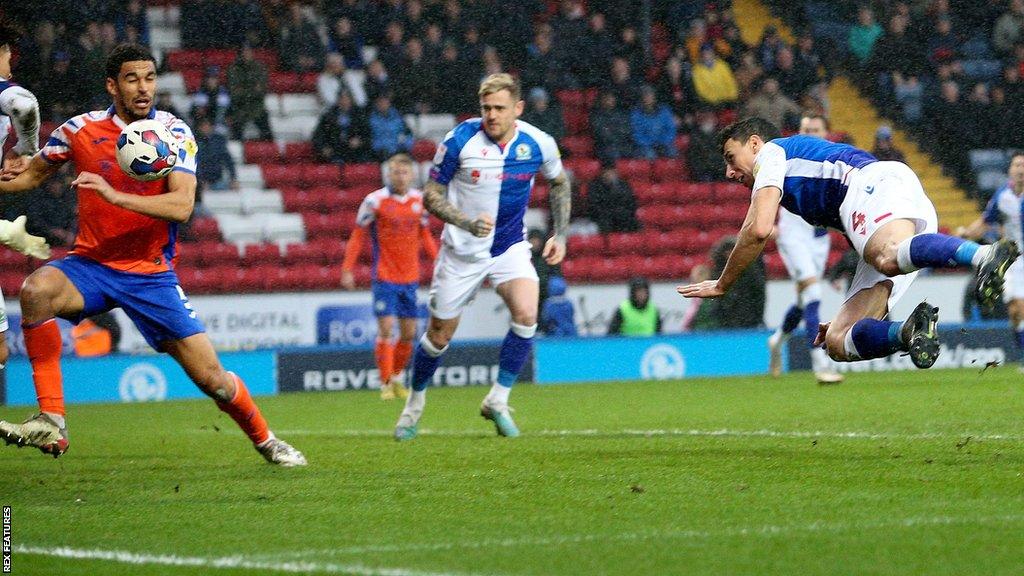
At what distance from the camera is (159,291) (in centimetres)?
751

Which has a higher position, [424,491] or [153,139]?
[153,139]

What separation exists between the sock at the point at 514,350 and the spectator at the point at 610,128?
11465mm

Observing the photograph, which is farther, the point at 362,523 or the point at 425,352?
the point at 425,352

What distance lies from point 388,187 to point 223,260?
4361mm

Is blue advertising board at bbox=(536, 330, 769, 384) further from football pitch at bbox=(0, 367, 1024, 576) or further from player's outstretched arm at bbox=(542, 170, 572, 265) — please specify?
player's outstretched arm at bbox=(542, 170, 572, 265)

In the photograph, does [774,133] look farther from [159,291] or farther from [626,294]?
[626,294]

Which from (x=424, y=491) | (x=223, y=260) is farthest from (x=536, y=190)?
(x=424, y=491)

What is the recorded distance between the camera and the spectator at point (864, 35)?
24.4m

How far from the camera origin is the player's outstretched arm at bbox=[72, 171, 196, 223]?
683cm

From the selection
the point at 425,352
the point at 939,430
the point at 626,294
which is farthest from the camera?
the point at 626,294

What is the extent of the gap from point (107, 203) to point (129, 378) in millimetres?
8609

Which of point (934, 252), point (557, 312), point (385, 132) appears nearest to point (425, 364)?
point (934, 252)

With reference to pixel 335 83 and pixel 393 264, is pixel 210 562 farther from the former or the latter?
pixel 335 83

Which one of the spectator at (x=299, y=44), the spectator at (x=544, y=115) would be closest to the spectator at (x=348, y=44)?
the spectator at (x=299, y=44)
